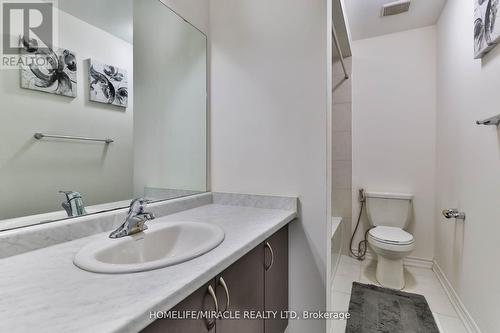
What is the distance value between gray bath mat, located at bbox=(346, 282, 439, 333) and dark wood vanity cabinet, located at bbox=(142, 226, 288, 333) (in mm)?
662

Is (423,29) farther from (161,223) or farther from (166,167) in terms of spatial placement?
(161,223)

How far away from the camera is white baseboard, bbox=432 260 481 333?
1.53 meters

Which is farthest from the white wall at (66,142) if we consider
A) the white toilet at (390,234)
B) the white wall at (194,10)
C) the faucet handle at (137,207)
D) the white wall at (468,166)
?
the white toilet at (390,234)

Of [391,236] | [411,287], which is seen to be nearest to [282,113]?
[391,236]

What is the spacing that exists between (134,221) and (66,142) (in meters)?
0.41

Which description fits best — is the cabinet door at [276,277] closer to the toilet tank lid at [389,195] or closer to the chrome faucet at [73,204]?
the chrome faucet at [73,204]

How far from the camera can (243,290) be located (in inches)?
37.4

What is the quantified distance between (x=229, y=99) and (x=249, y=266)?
40.5 inches

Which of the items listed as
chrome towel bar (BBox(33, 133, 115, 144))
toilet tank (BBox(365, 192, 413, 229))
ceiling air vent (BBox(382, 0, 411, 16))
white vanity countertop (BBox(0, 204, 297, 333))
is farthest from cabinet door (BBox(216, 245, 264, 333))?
ceiling air vent (BBox(382, 0, 411, 16))

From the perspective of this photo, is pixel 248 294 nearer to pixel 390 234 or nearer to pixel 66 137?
pixel 66 137

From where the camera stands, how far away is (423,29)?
2.44m

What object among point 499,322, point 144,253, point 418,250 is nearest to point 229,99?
point 144,253

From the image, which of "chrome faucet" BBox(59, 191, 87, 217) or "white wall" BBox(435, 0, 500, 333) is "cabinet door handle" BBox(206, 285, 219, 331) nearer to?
"chrome faucet" BBox(59, 191, 87, 217)

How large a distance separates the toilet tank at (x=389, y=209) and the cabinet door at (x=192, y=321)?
2.25 m
